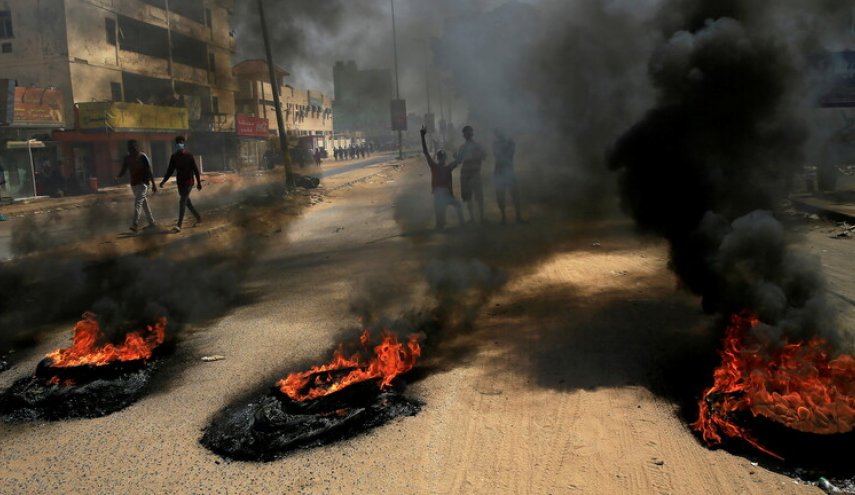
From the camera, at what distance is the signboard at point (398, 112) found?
1565 inches

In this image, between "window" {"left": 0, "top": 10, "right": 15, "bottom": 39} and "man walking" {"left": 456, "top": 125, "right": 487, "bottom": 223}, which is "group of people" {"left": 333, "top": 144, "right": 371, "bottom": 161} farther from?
"man walking" {"left": 456, "top": 125, "right": 487, "bottom": 223}

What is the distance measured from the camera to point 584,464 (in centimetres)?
326

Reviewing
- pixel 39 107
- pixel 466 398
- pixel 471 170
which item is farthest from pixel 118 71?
pixel 466 398

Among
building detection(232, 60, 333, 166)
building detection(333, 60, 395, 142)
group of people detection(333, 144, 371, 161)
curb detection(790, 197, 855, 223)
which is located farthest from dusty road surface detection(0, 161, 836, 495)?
building detection(333, 60, 395, 142)

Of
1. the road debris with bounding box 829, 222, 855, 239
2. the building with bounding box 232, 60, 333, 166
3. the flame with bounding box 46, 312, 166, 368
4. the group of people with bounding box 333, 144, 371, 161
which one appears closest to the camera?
the flame with bounding box 46, 312, 166, 368

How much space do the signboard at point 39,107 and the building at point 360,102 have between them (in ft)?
201

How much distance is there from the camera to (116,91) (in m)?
28.7

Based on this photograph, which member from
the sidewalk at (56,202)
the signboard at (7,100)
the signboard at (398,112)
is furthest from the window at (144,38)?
the signboard at (398,112)

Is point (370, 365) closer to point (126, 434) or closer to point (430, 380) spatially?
point (430, 380)

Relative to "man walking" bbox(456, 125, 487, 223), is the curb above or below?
below

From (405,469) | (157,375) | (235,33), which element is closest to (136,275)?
(157,375)

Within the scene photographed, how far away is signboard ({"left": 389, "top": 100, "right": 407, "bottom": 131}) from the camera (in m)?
39.8

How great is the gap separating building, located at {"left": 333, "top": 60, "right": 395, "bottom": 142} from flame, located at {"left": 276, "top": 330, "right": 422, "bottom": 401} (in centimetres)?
8077

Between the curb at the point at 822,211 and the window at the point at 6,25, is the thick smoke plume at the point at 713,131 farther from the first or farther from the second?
the window at the point at 6,25
